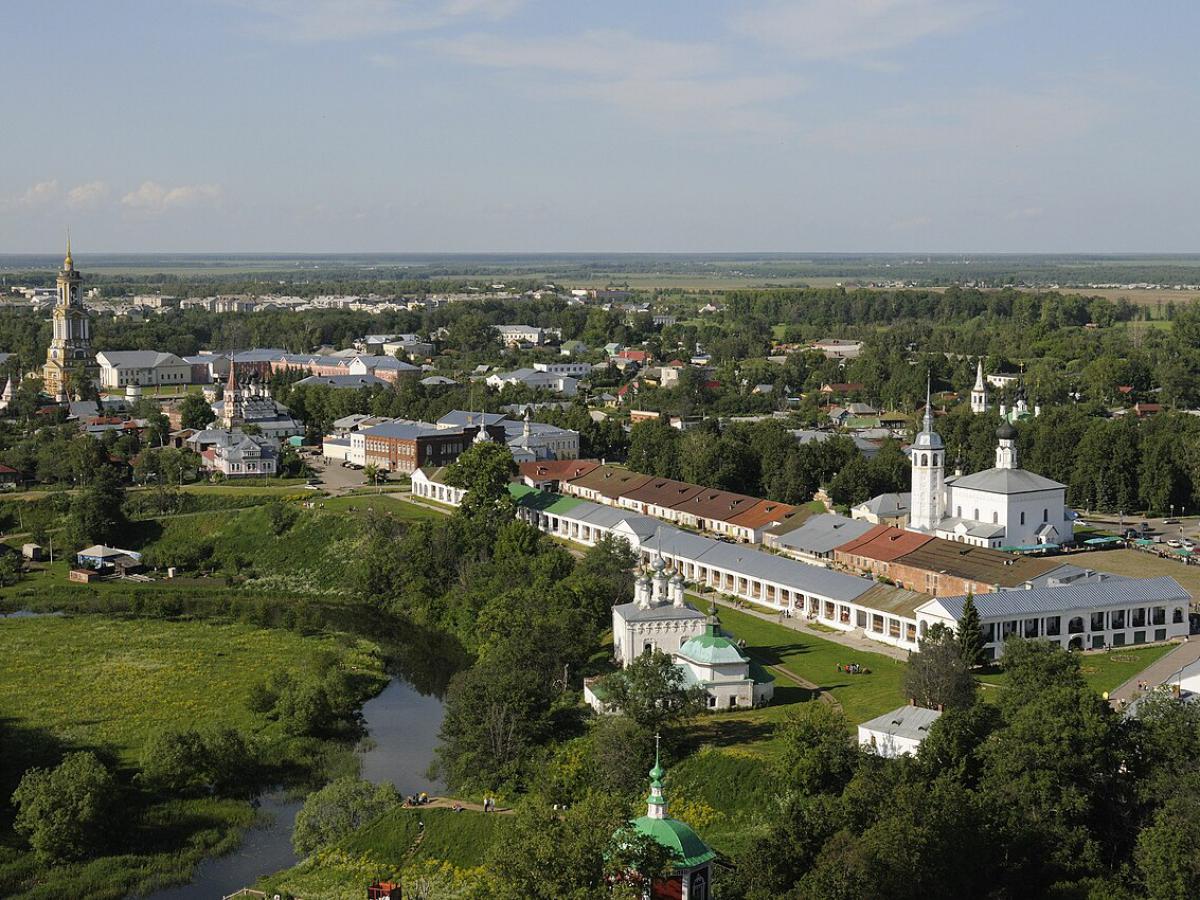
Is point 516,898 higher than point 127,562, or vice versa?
point 516,898

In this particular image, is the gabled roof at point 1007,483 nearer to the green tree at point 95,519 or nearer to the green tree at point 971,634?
the green tree at point 971,634

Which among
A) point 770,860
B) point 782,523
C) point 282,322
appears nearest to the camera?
point 770,860

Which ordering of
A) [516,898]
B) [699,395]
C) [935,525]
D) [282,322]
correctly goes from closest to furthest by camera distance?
[516,898] < [935,525] < [699,395] < [282,322]

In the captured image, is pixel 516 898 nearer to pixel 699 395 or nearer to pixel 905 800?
pixel 905 800

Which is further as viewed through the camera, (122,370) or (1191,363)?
(122,370)

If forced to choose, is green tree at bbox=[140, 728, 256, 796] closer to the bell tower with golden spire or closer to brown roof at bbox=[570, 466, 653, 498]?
brown roof at bbox=[570, 466, 653, 498]

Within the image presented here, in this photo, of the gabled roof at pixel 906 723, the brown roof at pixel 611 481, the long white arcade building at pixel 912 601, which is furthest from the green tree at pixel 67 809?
the brown roof at pixel 611 481

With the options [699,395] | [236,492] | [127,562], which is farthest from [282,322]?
[127,562]
